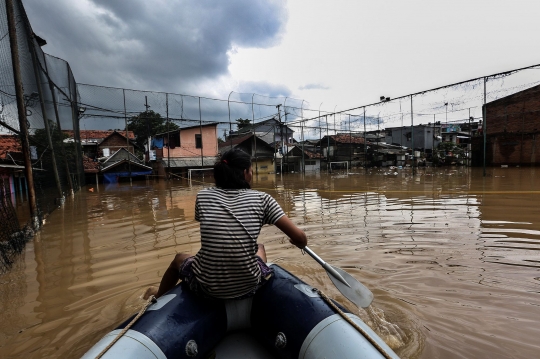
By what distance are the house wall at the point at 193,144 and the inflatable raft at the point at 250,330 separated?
23.6 metres

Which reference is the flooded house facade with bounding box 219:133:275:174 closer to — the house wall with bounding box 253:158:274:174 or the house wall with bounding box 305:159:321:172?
the house wall with bounding box 253:158:274:174

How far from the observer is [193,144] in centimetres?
2488

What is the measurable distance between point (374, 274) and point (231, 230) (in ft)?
7.30

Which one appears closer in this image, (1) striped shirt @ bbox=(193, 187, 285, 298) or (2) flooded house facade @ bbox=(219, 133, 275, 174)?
(1) striped shirt @ bbox=(193, 187, 285, 298)

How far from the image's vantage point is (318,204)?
8039 mm

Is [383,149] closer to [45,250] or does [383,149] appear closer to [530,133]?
[530,133]

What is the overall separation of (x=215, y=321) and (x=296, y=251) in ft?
8.02

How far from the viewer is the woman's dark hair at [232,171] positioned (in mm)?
1727

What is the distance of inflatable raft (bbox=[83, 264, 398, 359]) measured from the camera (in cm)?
138

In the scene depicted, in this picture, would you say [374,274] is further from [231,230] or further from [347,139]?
[347,139]

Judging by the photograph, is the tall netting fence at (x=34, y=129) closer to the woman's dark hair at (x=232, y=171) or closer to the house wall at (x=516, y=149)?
the woman's dark hair at (x=232, y=171)

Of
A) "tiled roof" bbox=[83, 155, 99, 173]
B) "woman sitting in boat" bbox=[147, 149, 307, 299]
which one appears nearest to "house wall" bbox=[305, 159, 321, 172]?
"tiled roof" bbox=[83, 155, 99, 173]

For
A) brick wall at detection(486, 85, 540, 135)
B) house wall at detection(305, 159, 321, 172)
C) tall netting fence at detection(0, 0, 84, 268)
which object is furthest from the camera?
house wall at detection(305, 159, 321, 172)

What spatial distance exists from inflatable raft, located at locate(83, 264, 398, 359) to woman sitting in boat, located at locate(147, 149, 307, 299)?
11 centimetres
